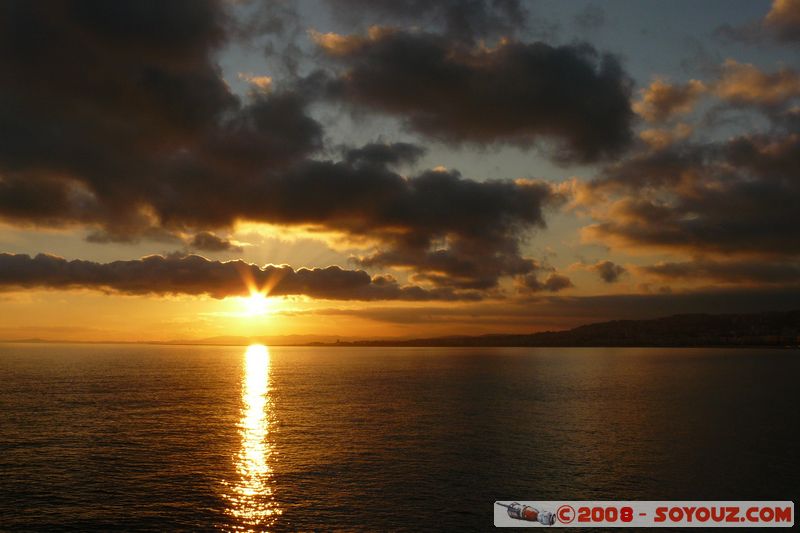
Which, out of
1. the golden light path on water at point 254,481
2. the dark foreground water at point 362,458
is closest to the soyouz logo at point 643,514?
the dark foreground water at point 362,458

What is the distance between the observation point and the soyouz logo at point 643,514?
50312mm

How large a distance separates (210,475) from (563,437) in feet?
168

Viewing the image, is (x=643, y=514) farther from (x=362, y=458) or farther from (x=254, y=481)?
(x=254, y=481)

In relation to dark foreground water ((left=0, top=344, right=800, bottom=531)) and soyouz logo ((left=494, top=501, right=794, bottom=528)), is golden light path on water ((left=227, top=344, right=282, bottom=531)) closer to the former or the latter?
dark foreground water ((left=0, top=344, right=800, bottom=531))

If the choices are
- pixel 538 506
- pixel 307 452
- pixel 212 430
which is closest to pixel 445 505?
pixel 538 506

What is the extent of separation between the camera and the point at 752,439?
8481 cm

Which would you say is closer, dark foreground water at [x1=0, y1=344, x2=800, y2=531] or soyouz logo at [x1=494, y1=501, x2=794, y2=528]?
soyouz logo at [x1=494, y1=501, x2=794, y2=528]

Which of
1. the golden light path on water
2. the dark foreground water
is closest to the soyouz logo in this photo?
the dark foreground water

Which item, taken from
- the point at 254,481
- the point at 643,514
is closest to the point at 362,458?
the point at 254,481

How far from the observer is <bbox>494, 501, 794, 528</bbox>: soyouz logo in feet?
165

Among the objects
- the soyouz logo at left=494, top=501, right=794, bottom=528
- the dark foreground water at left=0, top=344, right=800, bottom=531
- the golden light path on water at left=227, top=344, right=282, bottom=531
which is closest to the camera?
the soyouz logo at left=494, top=501, right=794, bottom=528

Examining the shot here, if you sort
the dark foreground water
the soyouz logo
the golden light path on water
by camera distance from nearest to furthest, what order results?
the soyouz logo → the golden light path on water → the dark foreground water

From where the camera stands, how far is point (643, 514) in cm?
5197

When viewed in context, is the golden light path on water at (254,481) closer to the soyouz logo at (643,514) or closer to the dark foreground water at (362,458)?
the dark foreground water at (362,458)
